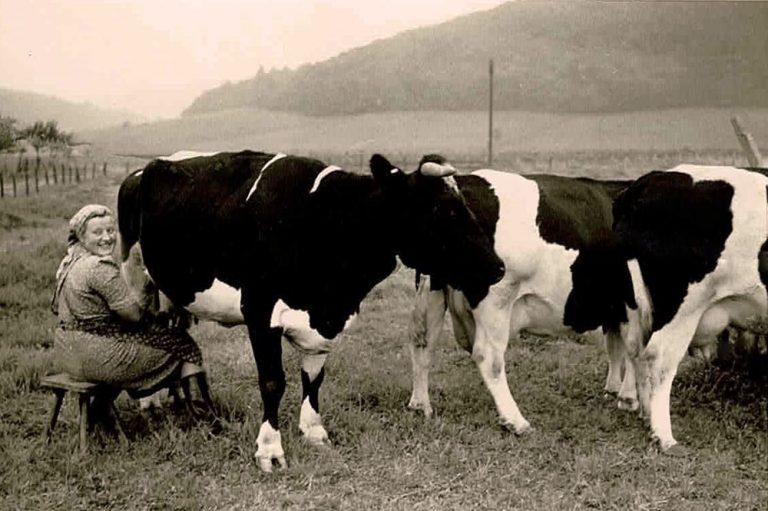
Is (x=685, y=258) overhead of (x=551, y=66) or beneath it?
beneath

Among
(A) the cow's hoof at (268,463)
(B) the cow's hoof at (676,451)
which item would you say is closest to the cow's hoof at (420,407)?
(A) the cow's hoof at (268,463)

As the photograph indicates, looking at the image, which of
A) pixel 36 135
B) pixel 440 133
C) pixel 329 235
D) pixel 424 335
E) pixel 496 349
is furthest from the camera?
pixel 440 133

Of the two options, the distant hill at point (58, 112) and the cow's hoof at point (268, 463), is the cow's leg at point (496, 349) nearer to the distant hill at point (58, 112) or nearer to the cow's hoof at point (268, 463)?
the cow's hoof at point (268, 463)

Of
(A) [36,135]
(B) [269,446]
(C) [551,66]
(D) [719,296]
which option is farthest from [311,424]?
(C) [551,66]

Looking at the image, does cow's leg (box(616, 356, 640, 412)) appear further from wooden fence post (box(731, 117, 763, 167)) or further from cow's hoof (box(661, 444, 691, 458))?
wooden fence post (box(731, 117, 763, 167))

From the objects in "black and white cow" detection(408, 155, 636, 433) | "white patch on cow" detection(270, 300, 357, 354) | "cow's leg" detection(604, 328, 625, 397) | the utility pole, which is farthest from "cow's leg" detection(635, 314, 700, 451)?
the utility pole

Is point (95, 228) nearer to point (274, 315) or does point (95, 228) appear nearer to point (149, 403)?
point (274, 315)
